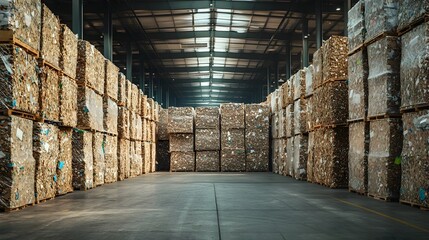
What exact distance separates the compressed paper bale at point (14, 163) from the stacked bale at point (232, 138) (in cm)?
1209

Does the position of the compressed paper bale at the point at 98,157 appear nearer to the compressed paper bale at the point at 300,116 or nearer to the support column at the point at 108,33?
the support column at the point at 108,33

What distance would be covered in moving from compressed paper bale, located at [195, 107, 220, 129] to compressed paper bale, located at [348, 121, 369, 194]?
10.2 m

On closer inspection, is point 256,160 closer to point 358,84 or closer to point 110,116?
point 110,116

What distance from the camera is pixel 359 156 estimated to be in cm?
796

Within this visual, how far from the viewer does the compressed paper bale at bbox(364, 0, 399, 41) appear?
22.9 feet

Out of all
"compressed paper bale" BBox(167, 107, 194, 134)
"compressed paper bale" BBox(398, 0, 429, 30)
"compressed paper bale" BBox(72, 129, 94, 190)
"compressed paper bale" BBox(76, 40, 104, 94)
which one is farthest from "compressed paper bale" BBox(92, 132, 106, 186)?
"compressed paper bale" BBox(167, 107, 194, 134)

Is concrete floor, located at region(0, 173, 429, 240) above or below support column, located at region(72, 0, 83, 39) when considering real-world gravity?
below

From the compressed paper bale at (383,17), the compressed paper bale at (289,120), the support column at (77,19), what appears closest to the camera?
the compressed paper bale at (383,17)

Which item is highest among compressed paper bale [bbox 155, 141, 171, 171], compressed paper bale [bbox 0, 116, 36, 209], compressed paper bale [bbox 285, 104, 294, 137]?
compressed paper bale [bbox 285, 104, 294, 137]

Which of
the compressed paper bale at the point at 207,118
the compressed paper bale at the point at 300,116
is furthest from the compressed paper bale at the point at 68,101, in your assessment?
the compressed paper bale at the point at 207,118

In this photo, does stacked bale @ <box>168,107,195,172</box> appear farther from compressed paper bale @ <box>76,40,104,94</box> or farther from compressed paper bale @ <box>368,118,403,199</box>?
compressed paper bale @ <box>368,118,403,199</box>

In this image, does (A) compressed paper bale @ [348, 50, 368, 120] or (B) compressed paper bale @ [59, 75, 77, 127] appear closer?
(A) compressed paper bale @ [348, 50, 368, 120]

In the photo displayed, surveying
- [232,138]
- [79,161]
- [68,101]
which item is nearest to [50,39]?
[68,101]

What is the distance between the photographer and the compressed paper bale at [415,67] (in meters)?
5.78
